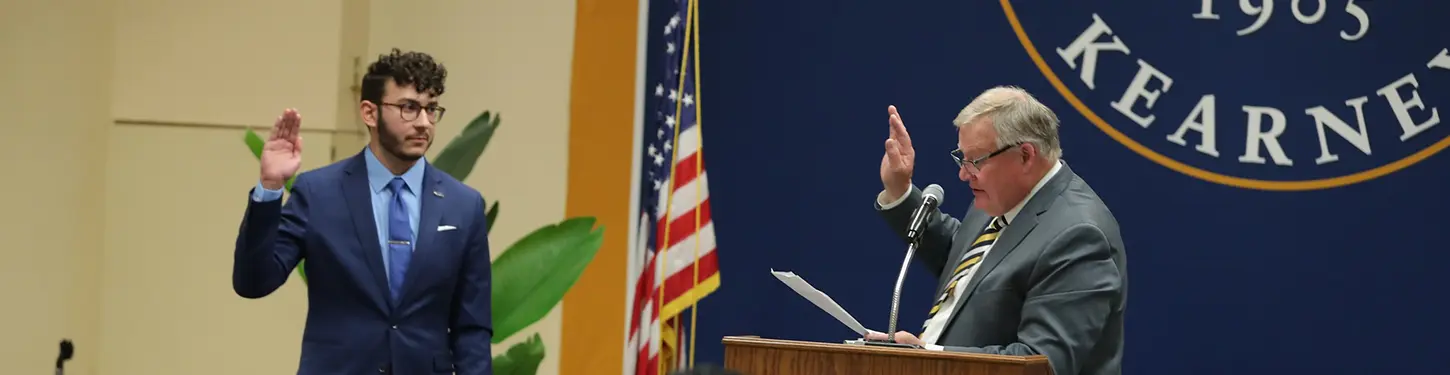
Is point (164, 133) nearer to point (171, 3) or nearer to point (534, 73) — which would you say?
point (171, 3)

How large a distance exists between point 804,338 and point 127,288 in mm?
2483

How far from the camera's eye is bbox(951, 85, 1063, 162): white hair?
3102mm

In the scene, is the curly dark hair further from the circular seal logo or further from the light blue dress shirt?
the circular seal logo

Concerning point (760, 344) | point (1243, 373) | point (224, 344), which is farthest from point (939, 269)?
point (224, 344)

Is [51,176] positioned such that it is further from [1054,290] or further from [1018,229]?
[1054,290]

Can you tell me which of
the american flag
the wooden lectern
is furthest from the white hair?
the american flag

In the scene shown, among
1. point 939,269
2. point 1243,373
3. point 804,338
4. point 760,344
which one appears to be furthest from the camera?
point 804,338

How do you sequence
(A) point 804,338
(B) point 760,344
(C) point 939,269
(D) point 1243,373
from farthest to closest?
(A) point 804,338 < (D) point 1243,373 < (C) point 939,269 < (B) point 760,344

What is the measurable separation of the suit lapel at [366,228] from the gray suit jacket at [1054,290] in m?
1.23

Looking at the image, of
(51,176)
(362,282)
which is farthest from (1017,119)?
(51,176)

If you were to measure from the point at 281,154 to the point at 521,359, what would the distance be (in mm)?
1591

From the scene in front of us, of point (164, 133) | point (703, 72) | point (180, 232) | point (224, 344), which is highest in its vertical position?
point (703, 72)

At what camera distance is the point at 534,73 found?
18.5ft

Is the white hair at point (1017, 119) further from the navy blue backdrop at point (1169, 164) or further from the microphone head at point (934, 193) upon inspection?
the navy blue backdrop at point (1169, 164)
